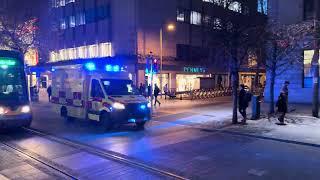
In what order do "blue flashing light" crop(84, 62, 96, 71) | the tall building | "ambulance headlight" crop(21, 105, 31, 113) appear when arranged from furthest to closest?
the tall building, "blue flashing light" crop(84, 62, 96, 71), "ambulance headlight" crop(21, 105, 31, 113)

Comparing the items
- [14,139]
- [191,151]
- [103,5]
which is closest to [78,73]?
[14,139]

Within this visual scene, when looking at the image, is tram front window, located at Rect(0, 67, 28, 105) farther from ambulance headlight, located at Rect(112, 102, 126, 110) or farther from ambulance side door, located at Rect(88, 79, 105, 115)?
ambulance headlight, located at Rect(112, 102, 126, 110)

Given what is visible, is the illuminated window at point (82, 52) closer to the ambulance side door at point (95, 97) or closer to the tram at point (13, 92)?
the ambulance side door at point (95, 97)

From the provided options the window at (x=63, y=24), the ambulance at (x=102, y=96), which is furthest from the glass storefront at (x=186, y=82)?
the ambulance at (x=102, y=96)

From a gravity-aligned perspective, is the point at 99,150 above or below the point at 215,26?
below

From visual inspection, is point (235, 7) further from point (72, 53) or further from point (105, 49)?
point (72, 53)

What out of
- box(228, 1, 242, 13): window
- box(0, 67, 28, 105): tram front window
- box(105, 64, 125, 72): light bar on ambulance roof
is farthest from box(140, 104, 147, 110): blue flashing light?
box(228, 1, 242, 13): window

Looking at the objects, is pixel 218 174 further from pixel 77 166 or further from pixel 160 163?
pixel 77 166

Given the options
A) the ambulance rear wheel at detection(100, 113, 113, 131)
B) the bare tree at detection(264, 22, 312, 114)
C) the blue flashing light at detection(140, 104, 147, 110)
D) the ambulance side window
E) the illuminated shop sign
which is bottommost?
the ambulance rear wheel at detection(100, 113, 113, 131)

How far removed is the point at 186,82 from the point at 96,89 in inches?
1247

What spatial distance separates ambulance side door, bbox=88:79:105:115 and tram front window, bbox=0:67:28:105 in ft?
8.63

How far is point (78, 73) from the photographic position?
52.2ft

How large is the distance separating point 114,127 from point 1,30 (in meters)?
19.3

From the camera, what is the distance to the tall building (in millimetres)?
39375
